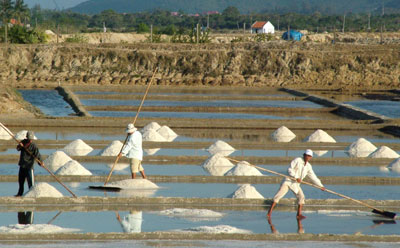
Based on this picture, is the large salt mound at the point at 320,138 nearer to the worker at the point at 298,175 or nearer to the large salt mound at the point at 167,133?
the large salt mound at the point at 167,133

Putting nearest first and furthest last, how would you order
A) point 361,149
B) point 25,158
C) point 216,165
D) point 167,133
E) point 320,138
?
1. point 25,158
2. point 216,165
3. point 361,149
4. point 320,138
5. point 167,133

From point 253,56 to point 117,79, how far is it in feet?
25.9

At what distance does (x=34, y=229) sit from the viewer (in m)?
8.70

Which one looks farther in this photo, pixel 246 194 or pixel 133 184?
pixel 133 184

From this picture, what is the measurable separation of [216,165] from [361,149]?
3375 mm

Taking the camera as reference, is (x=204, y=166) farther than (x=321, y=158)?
No

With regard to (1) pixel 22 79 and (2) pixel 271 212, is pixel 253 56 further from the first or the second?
(2) pixel 271 212

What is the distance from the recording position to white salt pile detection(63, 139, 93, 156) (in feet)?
49.3

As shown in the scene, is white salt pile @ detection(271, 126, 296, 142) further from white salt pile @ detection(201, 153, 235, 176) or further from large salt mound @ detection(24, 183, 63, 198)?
large salt mound @ detection(24, 183, 63, 198)

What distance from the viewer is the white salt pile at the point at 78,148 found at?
1502cm

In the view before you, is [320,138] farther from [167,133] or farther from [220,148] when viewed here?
[167,133]

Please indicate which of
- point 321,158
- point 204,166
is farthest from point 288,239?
point 321,158

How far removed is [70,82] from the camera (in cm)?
3747

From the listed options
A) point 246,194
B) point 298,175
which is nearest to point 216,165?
point 246,194
